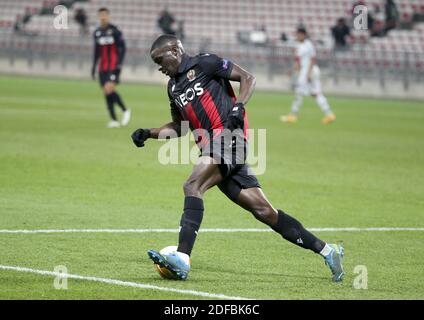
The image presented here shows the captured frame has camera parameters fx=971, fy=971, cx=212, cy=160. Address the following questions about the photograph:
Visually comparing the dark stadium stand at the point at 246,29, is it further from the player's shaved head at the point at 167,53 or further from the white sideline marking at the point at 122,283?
the white sideline marking at the point at 122,283

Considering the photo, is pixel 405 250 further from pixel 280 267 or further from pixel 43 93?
pixel 43 93

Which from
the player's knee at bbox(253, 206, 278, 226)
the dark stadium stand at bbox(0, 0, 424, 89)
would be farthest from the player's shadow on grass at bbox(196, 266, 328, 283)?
the dark stadium stand at bbox(0, 0, 424, 89)

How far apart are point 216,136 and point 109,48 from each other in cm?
1435

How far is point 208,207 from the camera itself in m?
12.0

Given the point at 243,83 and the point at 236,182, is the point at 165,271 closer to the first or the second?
the point at 236,182

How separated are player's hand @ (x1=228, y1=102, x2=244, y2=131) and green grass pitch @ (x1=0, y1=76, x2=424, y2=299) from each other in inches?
48.7

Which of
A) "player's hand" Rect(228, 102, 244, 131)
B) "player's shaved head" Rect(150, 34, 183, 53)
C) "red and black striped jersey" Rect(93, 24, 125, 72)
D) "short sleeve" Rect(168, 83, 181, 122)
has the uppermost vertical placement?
"player's shaved head" Rect(150, 34, 183, 53)

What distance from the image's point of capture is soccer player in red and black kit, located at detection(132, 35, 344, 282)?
7.71 m

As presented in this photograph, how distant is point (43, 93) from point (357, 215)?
20.6m

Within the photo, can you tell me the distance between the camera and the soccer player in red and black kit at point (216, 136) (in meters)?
7.71

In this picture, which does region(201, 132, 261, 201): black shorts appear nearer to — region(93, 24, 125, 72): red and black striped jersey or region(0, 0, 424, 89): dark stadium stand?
region(93, 24, 125, 72): red and black striped jersey

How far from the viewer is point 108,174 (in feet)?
47.5

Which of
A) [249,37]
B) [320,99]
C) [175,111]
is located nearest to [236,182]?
[175,111]
